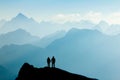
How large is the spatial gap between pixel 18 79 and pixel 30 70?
2582 mm

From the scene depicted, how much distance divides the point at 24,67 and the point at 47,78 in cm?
464

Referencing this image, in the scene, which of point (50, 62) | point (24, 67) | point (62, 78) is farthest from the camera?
point (50, 62)

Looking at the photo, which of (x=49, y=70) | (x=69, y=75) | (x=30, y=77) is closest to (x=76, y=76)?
(x=69, y=75)

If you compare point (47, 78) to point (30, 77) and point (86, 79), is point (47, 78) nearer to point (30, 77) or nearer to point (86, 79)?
point (30, 77)

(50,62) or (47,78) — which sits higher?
(50,62)

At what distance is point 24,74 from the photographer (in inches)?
1641

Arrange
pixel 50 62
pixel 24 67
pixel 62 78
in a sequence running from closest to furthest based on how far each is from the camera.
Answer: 1. pixel 62 78
2. pixel 24 67
3. pixel 50 62

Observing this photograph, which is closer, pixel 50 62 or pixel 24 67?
pixel 24 67

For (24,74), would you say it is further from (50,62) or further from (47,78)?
(50,62)

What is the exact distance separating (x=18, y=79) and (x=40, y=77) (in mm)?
4557

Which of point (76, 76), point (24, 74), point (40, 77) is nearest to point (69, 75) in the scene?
point (76, 76)

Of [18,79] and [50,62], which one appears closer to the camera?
[18,79]

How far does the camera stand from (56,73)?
40.1 meters

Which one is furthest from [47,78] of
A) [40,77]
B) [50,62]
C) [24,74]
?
[50,62]
